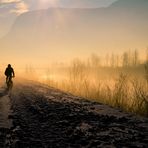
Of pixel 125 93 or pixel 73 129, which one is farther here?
pixel 125 93

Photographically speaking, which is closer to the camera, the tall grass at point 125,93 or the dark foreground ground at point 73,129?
the dark foreground ground at point 73,129

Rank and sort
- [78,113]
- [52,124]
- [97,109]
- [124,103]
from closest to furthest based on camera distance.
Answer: [52,124] → [78,113] → [97,109] → [124,103]

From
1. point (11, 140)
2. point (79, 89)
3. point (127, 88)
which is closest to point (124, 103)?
point (127, 88)

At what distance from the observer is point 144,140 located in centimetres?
743

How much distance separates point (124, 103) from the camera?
14078 mm

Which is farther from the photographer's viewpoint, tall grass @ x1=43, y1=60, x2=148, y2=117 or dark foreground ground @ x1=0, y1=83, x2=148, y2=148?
tall grass @ x1=43, y1=60, x2=148, y2=117

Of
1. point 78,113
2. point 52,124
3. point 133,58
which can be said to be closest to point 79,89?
point 78,113

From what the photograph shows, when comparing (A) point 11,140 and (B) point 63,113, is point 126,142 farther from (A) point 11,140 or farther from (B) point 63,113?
(B) point 63,113

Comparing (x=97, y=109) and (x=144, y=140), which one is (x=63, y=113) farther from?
(x=144, y=140)

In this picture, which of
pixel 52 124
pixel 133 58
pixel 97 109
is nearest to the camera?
pixel 52 124

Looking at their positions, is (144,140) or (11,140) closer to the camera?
(144,140)

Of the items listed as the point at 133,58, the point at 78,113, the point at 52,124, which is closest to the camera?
the point at 52,124

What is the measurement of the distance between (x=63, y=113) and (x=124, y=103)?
3.18 m

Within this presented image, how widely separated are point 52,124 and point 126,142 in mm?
3088
